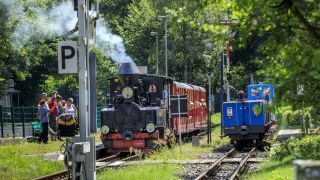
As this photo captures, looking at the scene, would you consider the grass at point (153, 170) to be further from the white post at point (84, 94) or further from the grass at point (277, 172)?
the white post at point (84, 94)

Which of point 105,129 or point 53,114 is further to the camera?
point 53,114

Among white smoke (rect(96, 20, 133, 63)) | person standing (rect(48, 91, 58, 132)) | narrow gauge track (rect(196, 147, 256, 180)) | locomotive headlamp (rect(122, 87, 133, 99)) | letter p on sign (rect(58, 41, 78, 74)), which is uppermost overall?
white smoke (rect(96, 20, 133, 63))

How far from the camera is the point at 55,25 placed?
27062 millimetres

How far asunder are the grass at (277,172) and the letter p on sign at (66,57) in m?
4.26

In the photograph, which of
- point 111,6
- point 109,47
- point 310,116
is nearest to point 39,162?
point 310,116

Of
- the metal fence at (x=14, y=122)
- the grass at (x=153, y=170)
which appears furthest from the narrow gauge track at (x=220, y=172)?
the metal fence at (x=14, y=122)

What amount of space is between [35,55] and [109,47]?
21.3 metres

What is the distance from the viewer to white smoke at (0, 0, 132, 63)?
27081 mm

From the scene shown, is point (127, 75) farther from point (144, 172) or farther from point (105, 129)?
point (144, 172)

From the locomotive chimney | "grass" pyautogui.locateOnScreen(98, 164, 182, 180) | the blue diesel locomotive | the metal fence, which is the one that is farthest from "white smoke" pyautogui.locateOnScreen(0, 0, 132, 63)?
"grass" pyautogui.locateOnScreen(98, 164, 182, 180)

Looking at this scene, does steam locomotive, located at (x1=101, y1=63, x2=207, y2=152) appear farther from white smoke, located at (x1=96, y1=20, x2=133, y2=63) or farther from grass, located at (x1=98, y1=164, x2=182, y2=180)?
white smoke, located at (x1=96, y1=20, x2=133, y2=63)

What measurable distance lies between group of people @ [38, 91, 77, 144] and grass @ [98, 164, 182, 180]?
252 inches

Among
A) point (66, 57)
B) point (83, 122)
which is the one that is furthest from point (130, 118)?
point (83, 122)

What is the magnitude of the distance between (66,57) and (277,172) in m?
4.96
